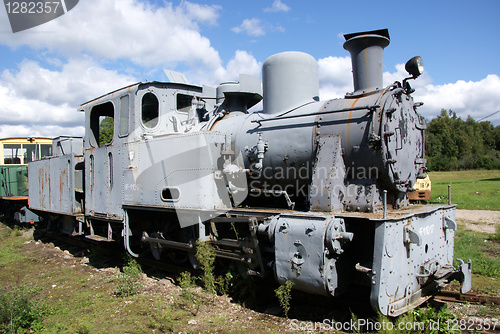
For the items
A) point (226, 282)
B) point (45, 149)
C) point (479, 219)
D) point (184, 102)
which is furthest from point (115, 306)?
point (45, 149)

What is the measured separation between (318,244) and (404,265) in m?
1.00

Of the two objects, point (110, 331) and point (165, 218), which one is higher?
point (165, 218)

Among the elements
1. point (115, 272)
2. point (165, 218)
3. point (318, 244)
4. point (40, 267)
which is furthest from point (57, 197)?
point (318, 244)

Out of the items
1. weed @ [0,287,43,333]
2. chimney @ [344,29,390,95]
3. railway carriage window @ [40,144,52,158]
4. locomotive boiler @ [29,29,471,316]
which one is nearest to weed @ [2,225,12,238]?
railway carriage window @ [40,144,52,158]

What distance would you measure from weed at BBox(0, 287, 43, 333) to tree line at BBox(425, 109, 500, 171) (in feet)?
146

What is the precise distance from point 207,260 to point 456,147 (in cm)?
5458

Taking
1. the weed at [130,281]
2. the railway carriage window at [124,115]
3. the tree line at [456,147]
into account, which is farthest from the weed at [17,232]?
the tree line at [456,147]

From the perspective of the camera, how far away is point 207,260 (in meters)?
5.38

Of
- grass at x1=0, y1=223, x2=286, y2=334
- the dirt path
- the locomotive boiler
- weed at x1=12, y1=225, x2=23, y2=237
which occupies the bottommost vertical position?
weed at x1=12, y1=225, x2=23, y2=237

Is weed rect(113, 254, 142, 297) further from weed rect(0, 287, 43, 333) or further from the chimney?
the chimney

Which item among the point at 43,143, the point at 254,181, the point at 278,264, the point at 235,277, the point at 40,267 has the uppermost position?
the point at 43,143

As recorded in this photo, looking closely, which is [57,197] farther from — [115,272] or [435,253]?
[435,253]

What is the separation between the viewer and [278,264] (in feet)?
14.7

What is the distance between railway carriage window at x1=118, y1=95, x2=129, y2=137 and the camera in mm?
6926
